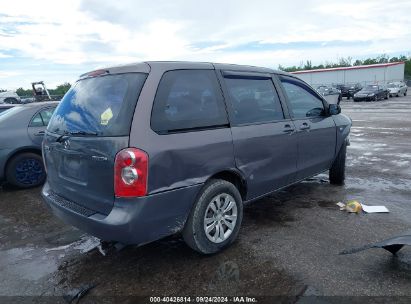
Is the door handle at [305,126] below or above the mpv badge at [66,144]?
below

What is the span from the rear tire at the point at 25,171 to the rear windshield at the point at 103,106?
3.23 meters

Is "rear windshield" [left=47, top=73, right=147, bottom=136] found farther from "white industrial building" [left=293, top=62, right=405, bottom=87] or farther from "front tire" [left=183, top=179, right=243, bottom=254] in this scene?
"white industrial building" [left=293, top=62, right=405, bottom=87]

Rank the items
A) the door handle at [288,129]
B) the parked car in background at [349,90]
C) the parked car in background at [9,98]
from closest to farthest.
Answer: the door handle at [288,129]
the parked car in background at [9,98]
the parked car in background at [349,90]

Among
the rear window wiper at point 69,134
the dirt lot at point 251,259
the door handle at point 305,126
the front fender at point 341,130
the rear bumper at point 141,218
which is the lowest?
the dirt lot at point 251,259

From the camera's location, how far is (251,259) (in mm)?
3578

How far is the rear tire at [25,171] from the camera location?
644 cm

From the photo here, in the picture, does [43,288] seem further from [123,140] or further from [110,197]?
[123,140]

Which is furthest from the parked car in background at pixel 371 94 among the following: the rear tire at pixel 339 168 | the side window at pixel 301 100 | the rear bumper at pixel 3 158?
the rear bumper at pixel 3 158

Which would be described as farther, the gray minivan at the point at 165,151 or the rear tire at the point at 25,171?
the rear tire at the point at 25,171

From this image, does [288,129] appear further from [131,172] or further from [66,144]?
[66,144]

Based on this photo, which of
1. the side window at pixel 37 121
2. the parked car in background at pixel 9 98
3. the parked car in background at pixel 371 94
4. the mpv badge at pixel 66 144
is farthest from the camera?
the parked car in background at pixel 371 94

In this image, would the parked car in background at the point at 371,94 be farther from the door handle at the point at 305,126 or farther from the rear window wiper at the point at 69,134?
the rear window wiper at the point at 69,134

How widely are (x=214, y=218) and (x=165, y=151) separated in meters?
0.95

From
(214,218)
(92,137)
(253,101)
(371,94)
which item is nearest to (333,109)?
(253,101)
